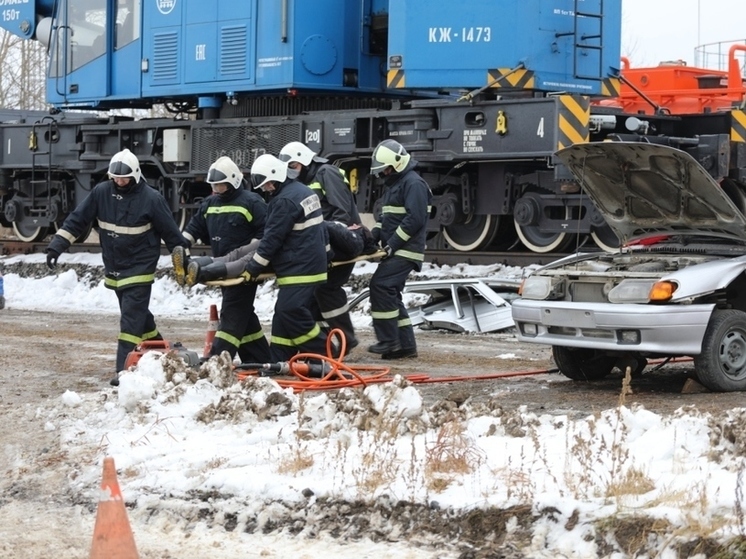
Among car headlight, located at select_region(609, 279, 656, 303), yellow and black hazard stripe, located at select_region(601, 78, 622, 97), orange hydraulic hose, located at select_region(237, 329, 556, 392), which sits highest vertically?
yellow and black hazard stripe, located at select_region(601, 78, 622, 97)

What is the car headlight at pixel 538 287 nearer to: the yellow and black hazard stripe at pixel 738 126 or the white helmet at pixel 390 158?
the white helmet at pixel 390 158

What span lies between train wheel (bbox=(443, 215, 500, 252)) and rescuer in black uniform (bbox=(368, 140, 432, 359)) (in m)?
5.00

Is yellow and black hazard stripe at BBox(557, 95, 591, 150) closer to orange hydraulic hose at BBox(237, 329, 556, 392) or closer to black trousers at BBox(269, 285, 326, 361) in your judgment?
orange hydraulic hose at BBox(237, 329, 556, 392)

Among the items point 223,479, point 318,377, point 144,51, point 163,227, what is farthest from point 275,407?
point 144,51

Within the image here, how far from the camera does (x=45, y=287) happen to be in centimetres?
1917

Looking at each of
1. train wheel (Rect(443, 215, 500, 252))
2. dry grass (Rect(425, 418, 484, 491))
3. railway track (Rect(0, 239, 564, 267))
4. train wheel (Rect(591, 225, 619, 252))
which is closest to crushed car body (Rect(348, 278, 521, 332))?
railway track (Rect(0, 239, 564, 267))

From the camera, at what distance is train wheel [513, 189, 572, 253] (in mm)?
15742

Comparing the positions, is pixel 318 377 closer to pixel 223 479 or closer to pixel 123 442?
pixel 123 442

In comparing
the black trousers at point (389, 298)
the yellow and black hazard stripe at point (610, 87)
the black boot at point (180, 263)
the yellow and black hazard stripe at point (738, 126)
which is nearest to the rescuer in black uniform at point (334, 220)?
the black trousers at point (389, 298)

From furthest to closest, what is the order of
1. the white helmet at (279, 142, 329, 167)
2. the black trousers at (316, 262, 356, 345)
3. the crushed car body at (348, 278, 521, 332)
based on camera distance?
1. the crushed car body at (348, 278, 521, 332)
2. the black trousers at (316, 262, 356, 345)
3. the white helmet at (279, 142, 329, 167)

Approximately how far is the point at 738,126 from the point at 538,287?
7.49 metres

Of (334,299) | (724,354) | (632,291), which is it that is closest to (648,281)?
(632,291)

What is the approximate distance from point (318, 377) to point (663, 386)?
8.27 ft

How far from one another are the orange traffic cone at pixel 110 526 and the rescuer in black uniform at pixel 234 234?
5495mm
